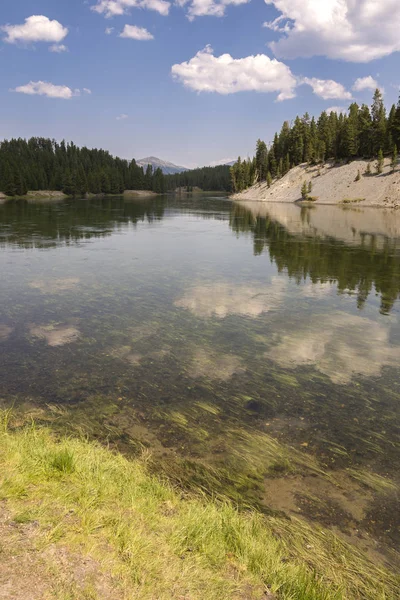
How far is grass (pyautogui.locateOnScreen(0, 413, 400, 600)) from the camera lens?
15.1 ft

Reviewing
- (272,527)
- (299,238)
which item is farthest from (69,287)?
(299,238)

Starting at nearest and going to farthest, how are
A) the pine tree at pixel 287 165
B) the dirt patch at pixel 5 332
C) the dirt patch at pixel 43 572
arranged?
the dirt patch at pixel 43 572 < the dirt patch at pixel 5 332 < the pine tree at pixel 287 165

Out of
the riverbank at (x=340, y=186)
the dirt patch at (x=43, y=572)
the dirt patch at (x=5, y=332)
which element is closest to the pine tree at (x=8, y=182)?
the riverbank at (x=340, y=186)

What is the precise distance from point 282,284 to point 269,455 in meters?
15.9

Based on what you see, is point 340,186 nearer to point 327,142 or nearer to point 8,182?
point 327,142

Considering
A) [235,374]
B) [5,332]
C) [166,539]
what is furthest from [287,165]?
[166,539]

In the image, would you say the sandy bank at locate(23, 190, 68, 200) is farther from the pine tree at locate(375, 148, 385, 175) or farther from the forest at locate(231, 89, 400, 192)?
the pine tree at locate(375, 148, 385, 175)

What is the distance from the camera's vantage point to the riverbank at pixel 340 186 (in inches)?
3965

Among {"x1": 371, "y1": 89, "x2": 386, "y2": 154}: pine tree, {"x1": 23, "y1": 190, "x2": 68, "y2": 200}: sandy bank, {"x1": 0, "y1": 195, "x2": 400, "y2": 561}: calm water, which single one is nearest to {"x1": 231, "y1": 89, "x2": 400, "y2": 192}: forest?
{"x1": 371, "y1": 89, "x2": 386, "y2": 154}: pine tree

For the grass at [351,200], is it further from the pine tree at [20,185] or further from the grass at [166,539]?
the pine tree at [20,185]

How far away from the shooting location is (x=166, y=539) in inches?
210

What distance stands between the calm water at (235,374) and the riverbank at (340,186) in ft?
287

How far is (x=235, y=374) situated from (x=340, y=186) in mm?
122409

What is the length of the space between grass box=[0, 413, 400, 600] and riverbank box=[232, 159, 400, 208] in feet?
330
